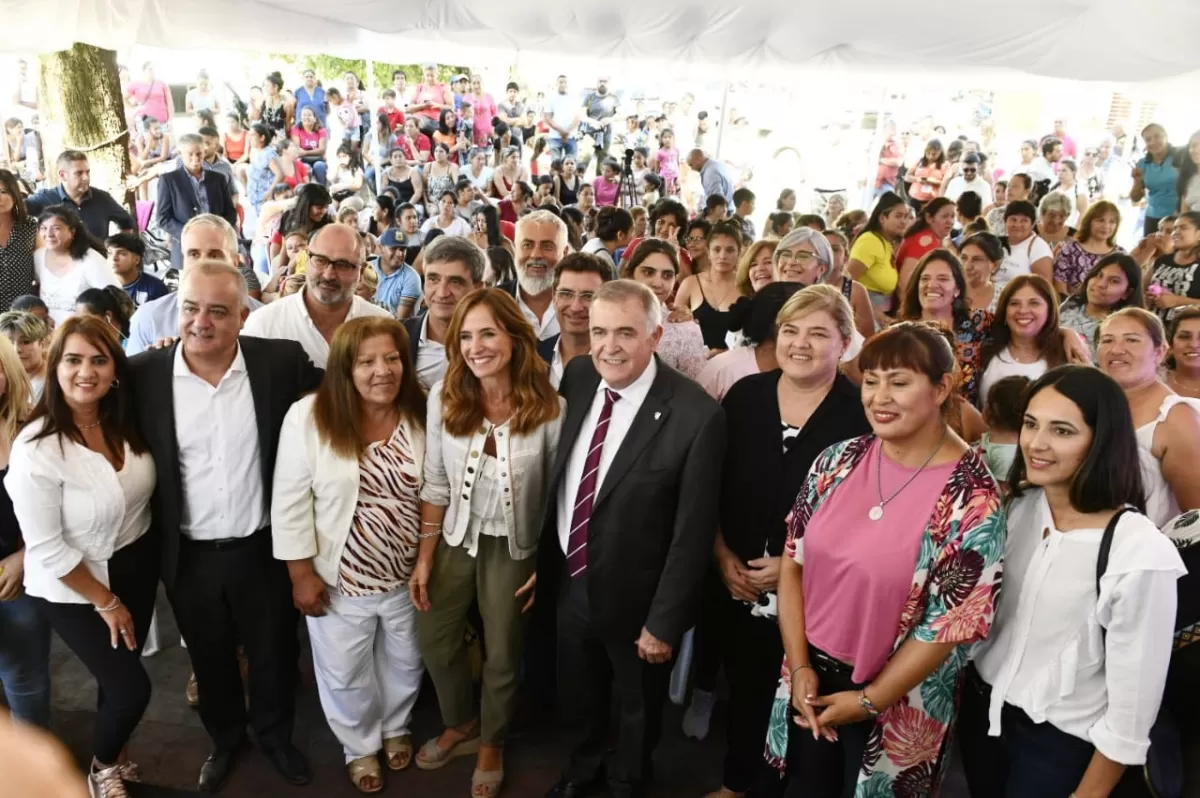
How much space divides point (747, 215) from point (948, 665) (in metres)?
6.99


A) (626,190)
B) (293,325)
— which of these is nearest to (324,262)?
(293,325)

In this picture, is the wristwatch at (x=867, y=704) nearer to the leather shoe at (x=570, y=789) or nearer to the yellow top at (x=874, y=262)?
the leather shoe at (x=570, y=789)

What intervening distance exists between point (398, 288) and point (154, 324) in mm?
2100

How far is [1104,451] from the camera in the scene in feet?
5.66

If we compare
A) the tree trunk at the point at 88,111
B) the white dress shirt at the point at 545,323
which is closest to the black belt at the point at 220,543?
the white dress shirt at the point at 545,323

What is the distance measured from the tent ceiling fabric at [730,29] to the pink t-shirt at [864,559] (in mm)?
4497

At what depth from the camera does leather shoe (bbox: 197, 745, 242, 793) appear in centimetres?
276

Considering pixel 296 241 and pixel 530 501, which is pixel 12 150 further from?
pixel 530 501

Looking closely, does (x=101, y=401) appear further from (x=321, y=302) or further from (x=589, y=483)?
(x=589, y=483)

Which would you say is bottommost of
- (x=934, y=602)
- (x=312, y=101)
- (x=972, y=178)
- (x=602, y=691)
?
(x=602, y=691)

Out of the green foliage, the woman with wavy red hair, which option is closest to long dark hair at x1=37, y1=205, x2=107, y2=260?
the woman with wavy red hair

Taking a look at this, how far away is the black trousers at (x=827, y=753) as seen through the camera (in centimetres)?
206

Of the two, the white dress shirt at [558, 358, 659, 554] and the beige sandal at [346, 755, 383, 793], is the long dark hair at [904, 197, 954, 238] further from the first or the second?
the beige sandal at [346, 755, 383, 793]

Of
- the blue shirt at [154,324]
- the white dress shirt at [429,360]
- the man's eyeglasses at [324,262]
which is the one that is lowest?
the white dress shirt at [429,360]
